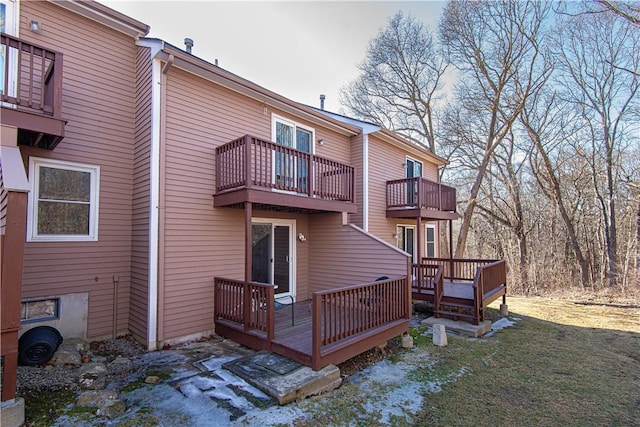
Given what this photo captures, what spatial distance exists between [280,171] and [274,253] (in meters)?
2.38

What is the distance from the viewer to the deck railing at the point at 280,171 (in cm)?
582

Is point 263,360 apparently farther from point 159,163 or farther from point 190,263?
point 159,163

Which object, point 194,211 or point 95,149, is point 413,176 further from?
point 95,149

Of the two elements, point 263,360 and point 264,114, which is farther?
point 264,114

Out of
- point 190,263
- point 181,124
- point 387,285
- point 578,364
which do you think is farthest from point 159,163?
point 578,364

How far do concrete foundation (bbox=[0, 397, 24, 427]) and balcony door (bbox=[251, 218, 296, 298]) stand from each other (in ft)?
14.9

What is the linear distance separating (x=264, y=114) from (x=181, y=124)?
2.20 meters

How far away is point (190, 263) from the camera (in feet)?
19.6

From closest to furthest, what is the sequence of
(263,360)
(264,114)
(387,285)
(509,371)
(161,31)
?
1. (263,360)
2. (509,371)
3. (387,285)
4. (264,114)
5. (161,31)

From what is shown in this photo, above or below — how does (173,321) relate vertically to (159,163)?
below

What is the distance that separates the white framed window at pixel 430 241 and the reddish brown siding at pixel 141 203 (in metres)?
10.5

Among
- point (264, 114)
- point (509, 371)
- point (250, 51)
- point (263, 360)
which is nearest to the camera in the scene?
point (263, 360)

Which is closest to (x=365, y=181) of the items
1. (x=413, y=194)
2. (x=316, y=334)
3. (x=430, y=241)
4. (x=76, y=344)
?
(x=413, y=194)

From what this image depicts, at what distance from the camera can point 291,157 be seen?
6.60m
